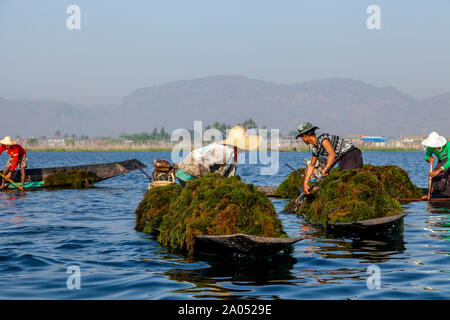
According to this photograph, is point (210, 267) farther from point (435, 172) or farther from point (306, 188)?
point (435, 172)

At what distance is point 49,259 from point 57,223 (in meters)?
4.59

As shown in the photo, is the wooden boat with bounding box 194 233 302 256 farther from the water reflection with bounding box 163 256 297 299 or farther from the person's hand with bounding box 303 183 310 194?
the person's hand with bounding box 303 183 310 194

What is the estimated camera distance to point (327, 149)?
11961mm

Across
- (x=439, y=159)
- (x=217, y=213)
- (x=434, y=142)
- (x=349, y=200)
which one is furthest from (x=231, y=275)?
(x=439, y=159)

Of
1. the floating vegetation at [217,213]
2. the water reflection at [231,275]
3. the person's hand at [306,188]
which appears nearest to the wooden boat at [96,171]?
the person's hand at [306,188]

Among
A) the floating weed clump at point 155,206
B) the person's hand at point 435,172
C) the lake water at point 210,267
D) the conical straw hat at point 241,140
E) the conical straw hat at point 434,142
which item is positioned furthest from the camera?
the person's hand at point 435,172

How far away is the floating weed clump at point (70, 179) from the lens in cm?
2616

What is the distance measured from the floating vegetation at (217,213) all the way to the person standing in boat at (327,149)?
252 centimetres

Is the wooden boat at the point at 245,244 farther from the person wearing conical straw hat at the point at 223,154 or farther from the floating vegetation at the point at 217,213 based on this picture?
the person wearing conical straw hat at the point at 223,154

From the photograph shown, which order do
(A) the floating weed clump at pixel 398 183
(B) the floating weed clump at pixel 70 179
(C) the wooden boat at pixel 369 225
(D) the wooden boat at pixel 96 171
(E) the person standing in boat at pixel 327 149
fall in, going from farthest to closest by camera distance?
(B) the floating weed clump at pixel 70 179 < (D) the wooden boat at pixel 96 171 < (A) the floating weed clump at pixel 398 183 < (E) the person standing in boat at pixel 327 149 < (C) the wooden boat at pixel 369 225

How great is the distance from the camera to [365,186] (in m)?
11.5

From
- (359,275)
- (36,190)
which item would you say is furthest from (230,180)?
(36,190)

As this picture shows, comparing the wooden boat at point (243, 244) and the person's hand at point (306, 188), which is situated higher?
the person's hand at point (306, 188)
